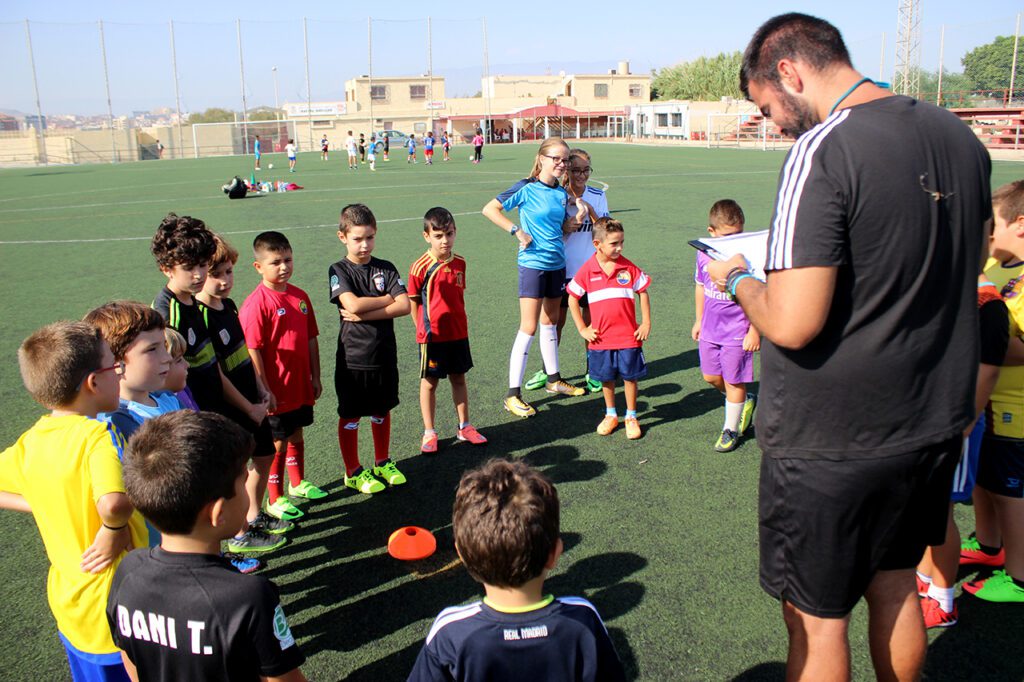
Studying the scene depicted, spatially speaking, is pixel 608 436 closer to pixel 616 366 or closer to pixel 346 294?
pixel 616 366

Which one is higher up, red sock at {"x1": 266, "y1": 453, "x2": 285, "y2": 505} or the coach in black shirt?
the coach in black shirt

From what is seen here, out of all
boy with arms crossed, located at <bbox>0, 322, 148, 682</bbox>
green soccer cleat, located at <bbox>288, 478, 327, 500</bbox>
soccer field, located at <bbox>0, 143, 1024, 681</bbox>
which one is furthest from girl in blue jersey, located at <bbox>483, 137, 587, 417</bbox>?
boy with arms crossed, located at <bbox>0, 322, 148, 682</bbox>

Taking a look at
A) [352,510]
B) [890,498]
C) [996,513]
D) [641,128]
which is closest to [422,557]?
[352,510]

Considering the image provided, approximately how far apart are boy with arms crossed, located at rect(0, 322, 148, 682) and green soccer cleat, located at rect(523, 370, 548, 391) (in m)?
4.53

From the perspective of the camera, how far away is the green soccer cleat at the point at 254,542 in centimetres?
424

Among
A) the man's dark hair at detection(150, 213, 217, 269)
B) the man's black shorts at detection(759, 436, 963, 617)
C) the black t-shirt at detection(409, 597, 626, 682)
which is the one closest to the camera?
the black t-shirt at detection(409, 597, 626, 682)

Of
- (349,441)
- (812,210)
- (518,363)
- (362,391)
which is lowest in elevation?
(349,441)

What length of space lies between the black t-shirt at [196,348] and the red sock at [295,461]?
911 mm

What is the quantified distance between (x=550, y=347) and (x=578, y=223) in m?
1.14

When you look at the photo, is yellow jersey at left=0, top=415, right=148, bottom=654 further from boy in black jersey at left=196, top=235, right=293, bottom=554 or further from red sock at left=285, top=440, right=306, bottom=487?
red sock at left=285, top=440, right=306, bottom=487

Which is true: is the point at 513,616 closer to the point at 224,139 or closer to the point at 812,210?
the point at 812,210

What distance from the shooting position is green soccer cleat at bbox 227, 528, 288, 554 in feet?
13.9

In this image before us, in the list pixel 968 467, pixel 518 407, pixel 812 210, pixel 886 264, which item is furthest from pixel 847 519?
pixel 518 407

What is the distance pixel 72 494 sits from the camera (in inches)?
98.0
